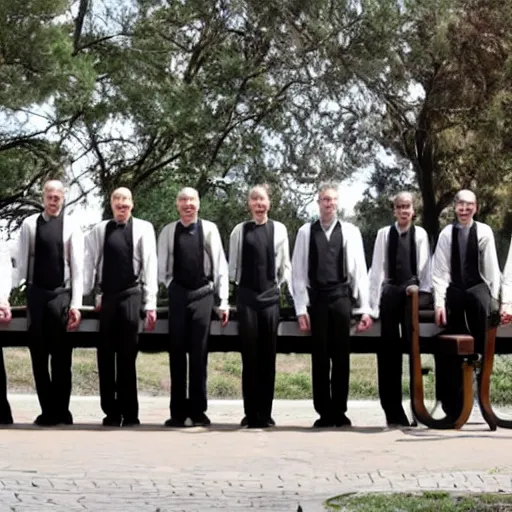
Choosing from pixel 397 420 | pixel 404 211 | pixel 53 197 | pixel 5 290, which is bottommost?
pixel 397 420

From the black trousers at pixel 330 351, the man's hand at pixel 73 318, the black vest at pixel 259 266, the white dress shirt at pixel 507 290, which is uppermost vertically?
the black vest at pixel 259 266

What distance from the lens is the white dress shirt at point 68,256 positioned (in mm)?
9055

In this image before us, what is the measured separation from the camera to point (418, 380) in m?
9.23

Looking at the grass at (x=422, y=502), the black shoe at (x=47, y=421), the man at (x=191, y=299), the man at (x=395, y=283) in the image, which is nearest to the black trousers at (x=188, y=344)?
the man at (x=191, y=299)

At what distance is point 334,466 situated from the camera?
22.4 ft

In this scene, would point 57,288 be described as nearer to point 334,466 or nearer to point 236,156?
point 334,466

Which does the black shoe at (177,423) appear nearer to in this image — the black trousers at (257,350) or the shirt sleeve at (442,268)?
the black trousers at (257,350)

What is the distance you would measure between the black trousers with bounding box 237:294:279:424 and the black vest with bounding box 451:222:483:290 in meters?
1.41

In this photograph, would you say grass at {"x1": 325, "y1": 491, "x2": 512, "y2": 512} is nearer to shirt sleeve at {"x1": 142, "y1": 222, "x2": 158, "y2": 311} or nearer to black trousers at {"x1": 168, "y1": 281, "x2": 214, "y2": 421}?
black trousers at {"x1": 168, "y1": 281, "x2": 214, "y2": 421}

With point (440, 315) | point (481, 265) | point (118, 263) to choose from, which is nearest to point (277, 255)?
point (118, 263)

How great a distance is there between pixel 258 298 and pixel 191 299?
0.50 metres

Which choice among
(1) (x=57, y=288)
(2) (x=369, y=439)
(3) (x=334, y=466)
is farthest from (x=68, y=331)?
(3) (x=334, y=466)

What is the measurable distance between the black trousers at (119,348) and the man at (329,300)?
4.00ft

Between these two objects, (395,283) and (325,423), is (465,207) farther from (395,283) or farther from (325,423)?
(325,423)
